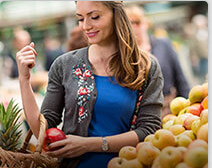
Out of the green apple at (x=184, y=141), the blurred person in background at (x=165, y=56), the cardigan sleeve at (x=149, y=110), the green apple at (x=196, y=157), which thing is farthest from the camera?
the blurred person in background at (x=165, y=56)

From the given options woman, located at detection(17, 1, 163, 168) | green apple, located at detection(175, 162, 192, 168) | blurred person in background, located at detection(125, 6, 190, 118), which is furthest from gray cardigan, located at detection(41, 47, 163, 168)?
blurred person in background, located at detection(125, 6, 190, 118)

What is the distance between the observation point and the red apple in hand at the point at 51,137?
139 cm

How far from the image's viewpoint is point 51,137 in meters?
1.39

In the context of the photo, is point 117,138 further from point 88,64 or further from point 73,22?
point 73,22

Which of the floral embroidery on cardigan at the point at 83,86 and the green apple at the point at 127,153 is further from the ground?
the floral embroidery on cardigan at the point at 83,86

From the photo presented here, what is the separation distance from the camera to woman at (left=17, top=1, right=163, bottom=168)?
1.42 m

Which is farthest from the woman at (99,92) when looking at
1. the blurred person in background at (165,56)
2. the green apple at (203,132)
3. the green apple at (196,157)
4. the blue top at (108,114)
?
the blurred person in background at (165,56)

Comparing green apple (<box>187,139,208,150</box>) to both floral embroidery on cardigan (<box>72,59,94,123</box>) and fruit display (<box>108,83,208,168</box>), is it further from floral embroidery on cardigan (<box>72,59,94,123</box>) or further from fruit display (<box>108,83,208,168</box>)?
floral embroidery on cardigan (<box>72,59,94,123</box>)

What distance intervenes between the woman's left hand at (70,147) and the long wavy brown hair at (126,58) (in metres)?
0.32

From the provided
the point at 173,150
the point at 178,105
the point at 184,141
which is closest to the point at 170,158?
the point at 173,150

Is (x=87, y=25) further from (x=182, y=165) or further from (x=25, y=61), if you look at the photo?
(x=182, y=165)

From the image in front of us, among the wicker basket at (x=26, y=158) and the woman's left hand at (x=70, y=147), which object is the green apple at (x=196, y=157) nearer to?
the woman's left hand at (x=70, y=147)

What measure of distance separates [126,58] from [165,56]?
1297 millimetres

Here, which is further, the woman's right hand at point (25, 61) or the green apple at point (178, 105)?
the green apple at point (178, 105)
